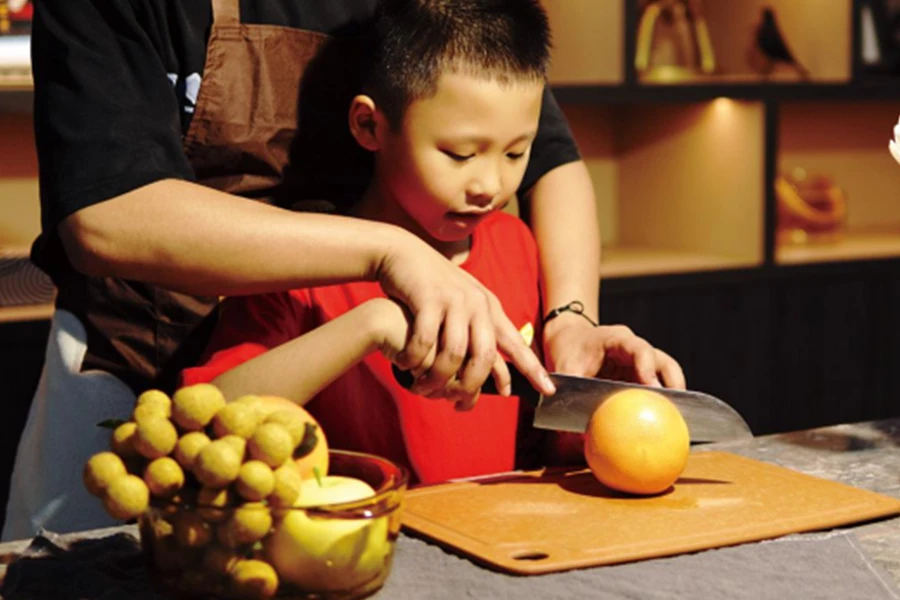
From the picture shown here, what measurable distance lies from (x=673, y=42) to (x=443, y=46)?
235 centimetres

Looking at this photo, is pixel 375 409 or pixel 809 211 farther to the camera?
pixel 809 211

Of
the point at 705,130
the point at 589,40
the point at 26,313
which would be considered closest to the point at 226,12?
the point at 26,313

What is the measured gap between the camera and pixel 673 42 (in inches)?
141

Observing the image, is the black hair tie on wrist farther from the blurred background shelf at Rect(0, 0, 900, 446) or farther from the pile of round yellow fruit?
the blurred background shelf at Rect(0, 0, 900, 446)

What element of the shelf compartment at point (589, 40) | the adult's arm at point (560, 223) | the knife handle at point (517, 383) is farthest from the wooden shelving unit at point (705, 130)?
the knife handle at point (517, 383)

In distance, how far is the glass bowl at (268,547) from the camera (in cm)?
82

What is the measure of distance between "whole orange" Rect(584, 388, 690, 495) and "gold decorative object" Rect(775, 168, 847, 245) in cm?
248

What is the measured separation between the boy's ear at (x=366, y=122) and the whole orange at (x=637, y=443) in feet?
1.27

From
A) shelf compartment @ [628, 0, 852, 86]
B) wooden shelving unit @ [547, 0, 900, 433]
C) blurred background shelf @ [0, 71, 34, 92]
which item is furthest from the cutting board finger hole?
shelf compartment @ [628, 0, 852, 86]

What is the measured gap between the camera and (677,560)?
0.99 meters

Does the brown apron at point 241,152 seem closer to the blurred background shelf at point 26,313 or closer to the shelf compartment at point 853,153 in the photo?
the blurred background shelf at point 26,313

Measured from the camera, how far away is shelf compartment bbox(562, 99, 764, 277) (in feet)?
10.9

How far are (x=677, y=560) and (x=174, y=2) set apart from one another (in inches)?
28.7

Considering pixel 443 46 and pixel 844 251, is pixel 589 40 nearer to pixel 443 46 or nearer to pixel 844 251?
pixel 844 251
